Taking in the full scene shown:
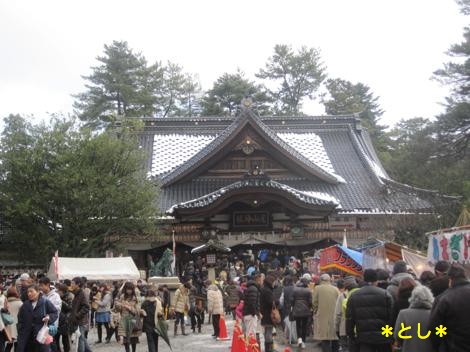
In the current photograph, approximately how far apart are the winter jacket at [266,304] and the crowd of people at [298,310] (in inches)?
0.8

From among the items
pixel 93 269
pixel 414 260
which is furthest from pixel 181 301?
pixel 414 260

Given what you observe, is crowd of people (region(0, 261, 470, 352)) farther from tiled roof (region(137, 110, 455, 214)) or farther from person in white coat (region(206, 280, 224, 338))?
tiled roof (region(137, 110, 455, 214))

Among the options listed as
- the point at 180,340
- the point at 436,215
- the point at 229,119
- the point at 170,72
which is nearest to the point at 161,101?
the point at 170,72

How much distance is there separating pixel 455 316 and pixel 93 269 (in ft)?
44.6

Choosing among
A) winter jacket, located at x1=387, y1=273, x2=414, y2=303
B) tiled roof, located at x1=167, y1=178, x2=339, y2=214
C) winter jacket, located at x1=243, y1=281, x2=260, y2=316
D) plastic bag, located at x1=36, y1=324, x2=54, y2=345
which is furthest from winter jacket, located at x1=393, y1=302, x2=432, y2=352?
tiled roof, located at x1=167, y1=178, x2=339, y2=214

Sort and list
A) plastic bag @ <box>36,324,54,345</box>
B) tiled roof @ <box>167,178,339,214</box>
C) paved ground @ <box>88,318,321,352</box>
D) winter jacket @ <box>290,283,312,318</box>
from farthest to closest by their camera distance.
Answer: tiled roof @ <box>167,178,339,214</box>, paved ground @ <box>88,318,321,352</box>, winter jacket @ <box>290,283,312,318</box>, plastic bag @ <box>36,324,54,345</box>

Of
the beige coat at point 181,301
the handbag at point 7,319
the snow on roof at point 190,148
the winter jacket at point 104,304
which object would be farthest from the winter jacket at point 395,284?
the snow on roof at point 190,148

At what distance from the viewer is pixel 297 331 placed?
12.7 meters

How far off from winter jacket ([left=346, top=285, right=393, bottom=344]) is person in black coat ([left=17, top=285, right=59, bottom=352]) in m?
4.60

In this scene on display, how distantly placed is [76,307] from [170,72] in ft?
138

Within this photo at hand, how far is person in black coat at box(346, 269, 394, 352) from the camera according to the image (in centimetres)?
720

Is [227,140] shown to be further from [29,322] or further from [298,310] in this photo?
[29,322]

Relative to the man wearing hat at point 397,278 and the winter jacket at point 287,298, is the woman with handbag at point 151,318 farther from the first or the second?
the man wearing hat at point 397,278

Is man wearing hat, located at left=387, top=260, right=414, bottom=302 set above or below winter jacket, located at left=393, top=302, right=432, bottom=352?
above
